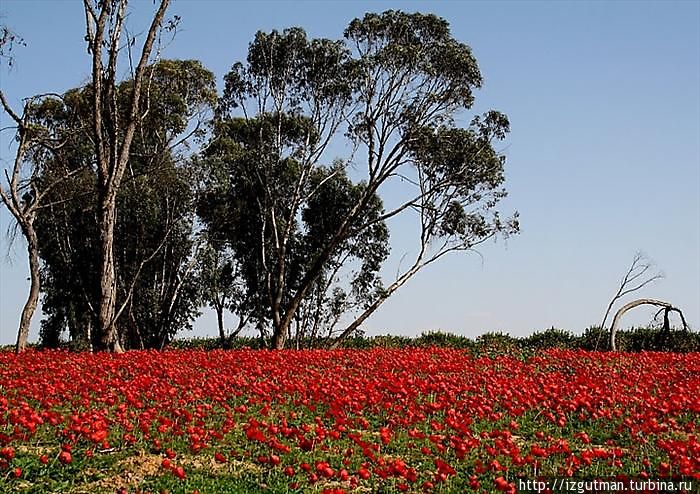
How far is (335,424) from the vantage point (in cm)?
908

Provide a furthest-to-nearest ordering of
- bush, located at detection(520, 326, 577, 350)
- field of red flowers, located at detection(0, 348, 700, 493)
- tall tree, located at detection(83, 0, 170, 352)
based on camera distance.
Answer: bush, located at detection(520, 326, 577, 350)
tall tree, located at detection(83, 0, 170, 352)
field of red flowers, located at detection(0, 348, 700, 493)

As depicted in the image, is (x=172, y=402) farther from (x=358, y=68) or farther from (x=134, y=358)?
(x=358, y=68)

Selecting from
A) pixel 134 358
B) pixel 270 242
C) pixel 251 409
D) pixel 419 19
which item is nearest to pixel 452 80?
pixel 419 19

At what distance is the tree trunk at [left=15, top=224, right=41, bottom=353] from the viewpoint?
21.2m

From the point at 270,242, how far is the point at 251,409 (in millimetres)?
20178

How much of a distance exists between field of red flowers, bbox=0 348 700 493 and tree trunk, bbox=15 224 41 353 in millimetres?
5756

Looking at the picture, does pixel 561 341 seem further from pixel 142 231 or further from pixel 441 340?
pixel 142 231

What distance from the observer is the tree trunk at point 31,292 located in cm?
2125

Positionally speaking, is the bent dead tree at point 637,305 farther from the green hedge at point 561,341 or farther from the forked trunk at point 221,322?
the forked trunk at point 221,322

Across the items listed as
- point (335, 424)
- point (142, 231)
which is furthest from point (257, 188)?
point (335, 424)

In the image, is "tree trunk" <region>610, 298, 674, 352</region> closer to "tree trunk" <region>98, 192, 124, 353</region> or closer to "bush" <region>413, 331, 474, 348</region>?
"bush" <region>413, 331, 474, 348</region>

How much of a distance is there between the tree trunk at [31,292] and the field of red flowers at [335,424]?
5756 millimetres

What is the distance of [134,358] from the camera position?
16.7 metres

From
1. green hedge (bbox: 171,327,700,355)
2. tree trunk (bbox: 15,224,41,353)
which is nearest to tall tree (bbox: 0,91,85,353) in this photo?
tree trunk (bbox: 15,224,41,353)
